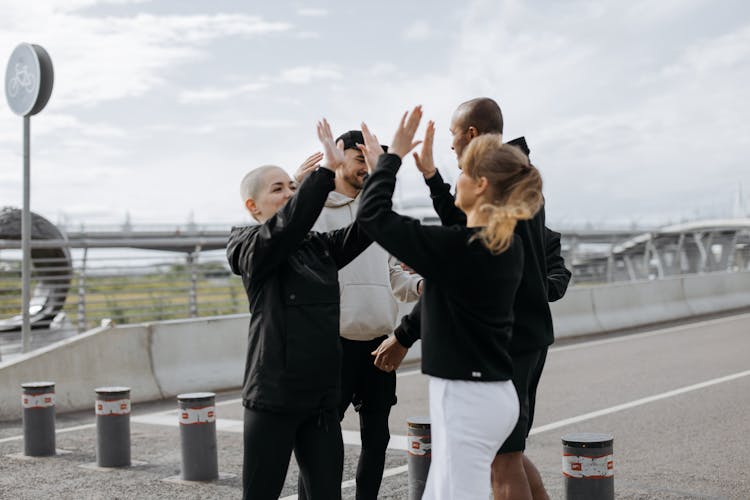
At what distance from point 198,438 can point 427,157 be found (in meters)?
3.41

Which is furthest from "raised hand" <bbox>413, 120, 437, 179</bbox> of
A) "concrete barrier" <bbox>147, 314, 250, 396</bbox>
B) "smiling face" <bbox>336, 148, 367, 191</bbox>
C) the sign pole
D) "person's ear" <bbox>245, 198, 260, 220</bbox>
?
the sign pole

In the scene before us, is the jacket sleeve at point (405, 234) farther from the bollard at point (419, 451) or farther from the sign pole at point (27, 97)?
the sign pole at point (27, 97)

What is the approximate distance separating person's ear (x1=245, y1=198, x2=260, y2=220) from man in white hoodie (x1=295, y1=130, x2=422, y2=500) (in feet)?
2.90

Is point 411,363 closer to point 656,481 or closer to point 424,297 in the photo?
point 656,481

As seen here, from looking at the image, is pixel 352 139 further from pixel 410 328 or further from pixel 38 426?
pixel 38 426

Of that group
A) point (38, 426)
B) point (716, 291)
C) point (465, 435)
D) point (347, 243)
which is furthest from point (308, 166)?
point (716, 291)

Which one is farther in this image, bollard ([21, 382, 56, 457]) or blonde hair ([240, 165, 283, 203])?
bollard ([21, 382, 56, 457])

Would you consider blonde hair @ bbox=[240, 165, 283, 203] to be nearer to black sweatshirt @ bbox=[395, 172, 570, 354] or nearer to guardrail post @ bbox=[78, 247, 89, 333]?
Result: black sweatshirt @ bbox=[395, 172, 570, 354]

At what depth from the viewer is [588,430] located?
787 centimetres

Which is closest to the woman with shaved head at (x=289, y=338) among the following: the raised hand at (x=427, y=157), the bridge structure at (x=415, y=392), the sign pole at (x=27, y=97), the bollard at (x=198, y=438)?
the raised hand at (x=427, y=157)

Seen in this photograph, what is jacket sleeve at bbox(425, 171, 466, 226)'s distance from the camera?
396cm

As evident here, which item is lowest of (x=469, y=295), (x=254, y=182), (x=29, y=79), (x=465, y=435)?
(x=465, y=435)

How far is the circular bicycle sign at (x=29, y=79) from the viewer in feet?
33.6

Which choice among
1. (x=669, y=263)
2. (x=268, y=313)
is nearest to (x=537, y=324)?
(x=268, y=313)
